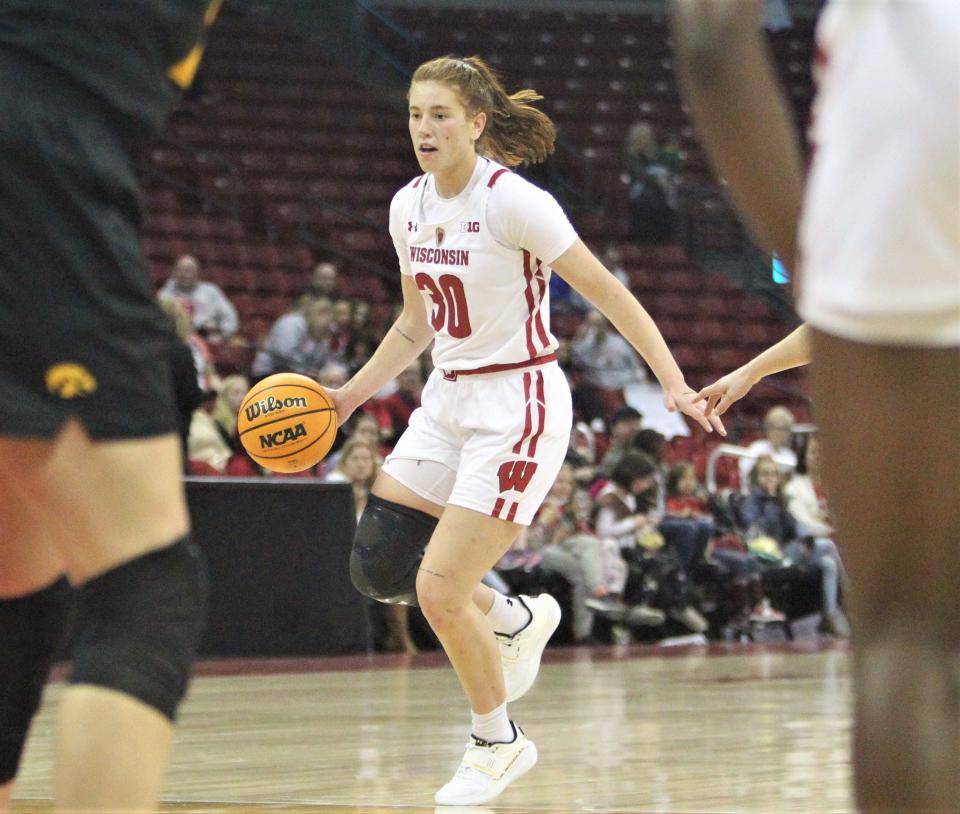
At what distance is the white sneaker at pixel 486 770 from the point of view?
14.4ft

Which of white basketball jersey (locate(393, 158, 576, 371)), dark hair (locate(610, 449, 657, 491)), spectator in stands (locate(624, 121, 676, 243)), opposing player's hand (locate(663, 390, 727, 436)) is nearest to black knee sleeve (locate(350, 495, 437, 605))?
white basketball jersey (locate(393, 158, 576, 371))

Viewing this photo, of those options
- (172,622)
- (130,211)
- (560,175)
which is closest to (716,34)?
(130,211)

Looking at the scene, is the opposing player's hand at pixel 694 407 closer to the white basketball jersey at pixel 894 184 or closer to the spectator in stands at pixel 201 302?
the white basketball jersey at pixel 894 184

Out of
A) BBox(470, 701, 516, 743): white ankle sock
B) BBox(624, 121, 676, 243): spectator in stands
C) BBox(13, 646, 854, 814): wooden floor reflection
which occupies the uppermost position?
BBox(624, 121, 676, 243): spectator in stands

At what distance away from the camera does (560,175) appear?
19812 millimetres

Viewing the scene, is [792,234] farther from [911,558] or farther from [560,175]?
[560,175]

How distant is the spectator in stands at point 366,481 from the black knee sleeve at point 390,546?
474 cm

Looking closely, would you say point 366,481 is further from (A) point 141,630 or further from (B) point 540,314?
(A) point 141,630

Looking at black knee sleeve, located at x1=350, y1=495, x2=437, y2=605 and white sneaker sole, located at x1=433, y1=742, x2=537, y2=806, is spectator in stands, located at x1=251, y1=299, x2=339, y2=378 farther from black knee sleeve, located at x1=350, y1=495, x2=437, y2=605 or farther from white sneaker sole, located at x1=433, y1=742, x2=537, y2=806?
white sneaker sole, located at x1=433, y1=742, x2=537, y2=806

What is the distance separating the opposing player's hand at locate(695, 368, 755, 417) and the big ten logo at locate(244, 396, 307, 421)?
142 centimetres

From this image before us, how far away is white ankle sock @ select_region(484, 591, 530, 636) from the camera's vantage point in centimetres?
493

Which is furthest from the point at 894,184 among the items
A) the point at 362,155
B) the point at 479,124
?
the point at 362,155

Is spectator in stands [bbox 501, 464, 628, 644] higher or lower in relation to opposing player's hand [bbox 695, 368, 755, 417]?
lower

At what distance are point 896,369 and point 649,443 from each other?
33.6 feet
